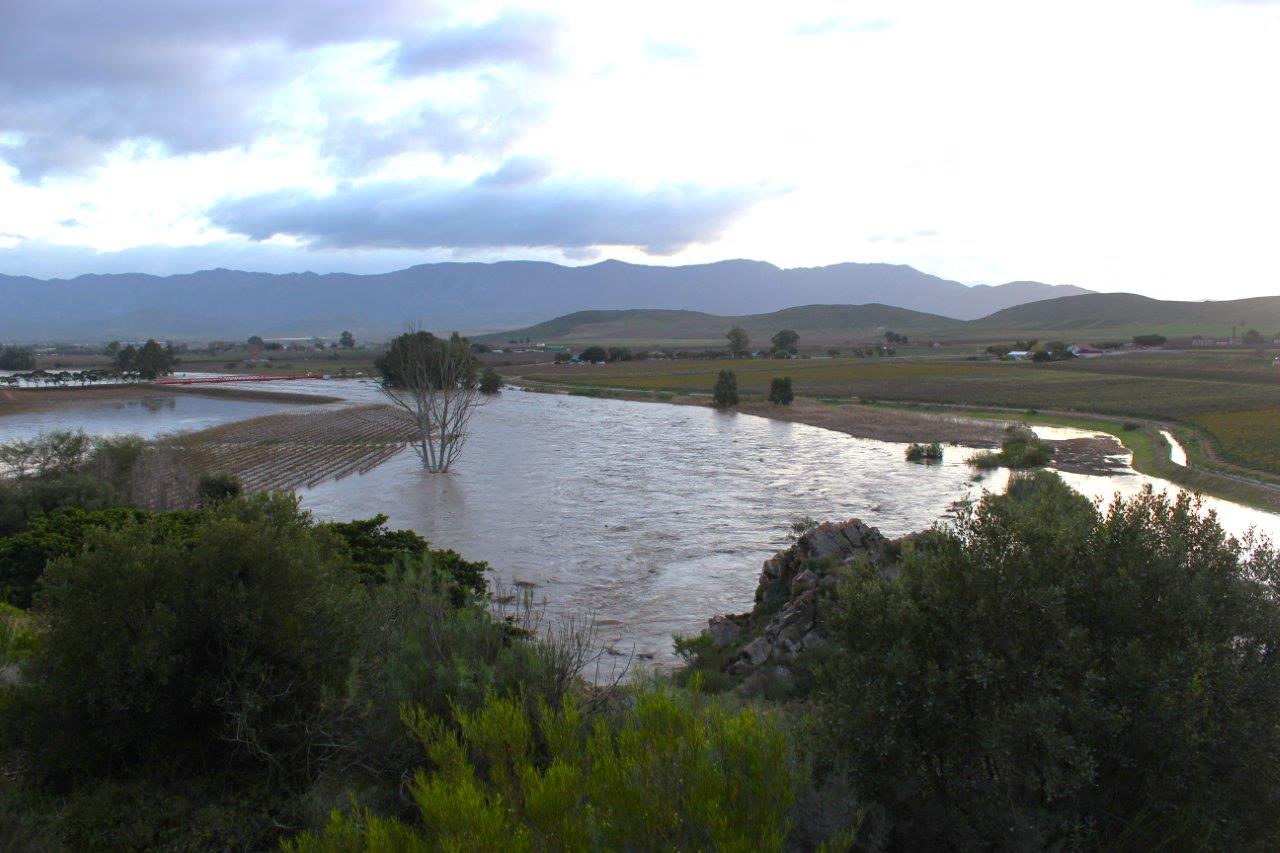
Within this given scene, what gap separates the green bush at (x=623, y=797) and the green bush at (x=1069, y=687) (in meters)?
0.95

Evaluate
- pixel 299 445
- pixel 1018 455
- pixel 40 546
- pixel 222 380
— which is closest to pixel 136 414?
pixel 299 445

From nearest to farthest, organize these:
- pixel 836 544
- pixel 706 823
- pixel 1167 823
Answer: pixel 706 823
pixel 1167 823
pixel 836 544

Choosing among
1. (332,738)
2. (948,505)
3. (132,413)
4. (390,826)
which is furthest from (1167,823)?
(132,413)

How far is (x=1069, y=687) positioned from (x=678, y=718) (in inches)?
Result: 82.5

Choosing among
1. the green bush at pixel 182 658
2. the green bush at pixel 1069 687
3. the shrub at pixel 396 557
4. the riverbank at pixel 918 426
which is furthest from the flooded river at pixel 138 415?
the green bush at pixel 1069 687

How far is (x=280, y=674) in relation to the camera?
5.96 metres

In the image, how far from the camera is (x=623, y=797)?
3619 millimetres

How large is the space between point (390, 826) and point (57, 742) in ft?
11.0

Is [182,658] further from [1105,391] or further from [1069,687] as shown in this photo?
[1105,391]

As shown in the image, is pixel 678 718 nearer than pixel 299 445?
Yes

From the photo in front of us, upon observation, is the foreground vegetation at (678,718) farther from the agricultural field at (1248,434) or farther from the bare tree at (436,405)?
the agricultural field at (1248,434)

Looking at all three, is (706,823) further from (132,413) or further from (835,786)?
(132,413)

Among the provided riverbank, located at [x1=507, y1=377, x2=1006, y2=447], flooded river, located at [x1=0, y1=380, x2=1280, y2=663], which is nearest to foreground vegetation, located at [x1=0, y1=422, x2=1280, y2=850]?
flooded river, located at [x1=0, y1=380, x2=1280, y2=663]

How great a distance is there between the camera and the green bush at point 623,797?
3.36 m
